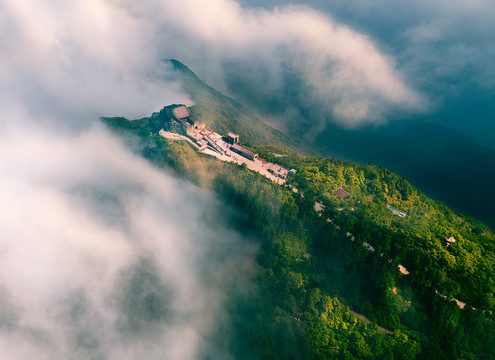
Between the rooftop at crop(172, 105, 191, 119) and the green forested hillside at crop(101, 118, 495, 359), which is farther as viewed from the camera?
the rooftop at crop(172, 105, 191, 119)

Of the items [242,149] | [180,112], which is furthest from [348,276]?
[180,112]

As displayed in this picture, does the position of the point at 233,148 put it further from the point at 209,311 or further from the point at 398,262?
the point at 398,262

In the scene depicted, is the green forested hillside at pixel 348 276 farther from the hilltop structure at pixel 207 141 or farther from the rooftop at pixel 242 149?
the rooftop at pixel 242 149

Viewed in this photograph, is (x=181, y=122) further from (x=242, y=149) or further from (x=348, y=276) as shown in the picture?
(x=348, y=276)

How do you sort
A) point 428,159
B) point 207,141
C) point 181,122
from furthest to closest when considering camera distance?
1. point 428,159
2. point 207,141
3. point 181,122

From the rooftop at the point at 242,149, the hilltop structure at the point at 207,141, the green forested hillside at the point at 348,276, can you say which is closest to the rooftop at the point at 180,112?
the hilltop structure at the point at 207,141

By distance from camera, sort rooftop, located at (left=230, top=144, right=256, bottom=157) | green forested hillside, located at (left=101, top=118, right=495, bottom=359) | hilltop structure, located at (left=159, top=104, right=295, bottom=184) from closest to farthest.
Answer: green forested hillside, located at (left=101, top=118, right=495, bottom=359)
hilltop structure, located at (left=159, top=104, right=295, bottom=184)
rooftop, located at (left=230, top=144, right=256, bottom=157)

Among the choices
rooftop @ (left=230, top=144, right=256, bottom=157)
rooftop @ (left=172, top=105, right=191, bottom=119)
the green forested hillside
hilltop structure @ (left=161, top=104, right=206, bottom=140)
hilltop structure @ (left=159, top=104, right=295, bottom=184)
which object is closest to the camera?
the green forested hillside

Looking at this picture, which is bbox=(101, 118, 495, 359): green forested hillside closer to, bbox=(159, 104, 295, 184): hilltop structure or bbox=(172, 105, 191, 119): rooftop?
bbox=(159, 104, 295, 184): hilltop structure

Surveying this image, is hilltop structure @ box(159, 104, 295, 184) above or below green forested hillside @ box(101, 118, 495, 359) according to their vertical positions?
above

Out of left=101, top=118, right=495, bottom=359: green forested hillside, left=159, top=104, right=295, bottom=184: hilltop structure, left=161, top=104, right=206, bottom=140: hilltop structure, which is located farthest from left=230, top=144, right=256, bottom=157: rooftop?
left=161, top=104, right=206, bottom=140: hilltop structure
